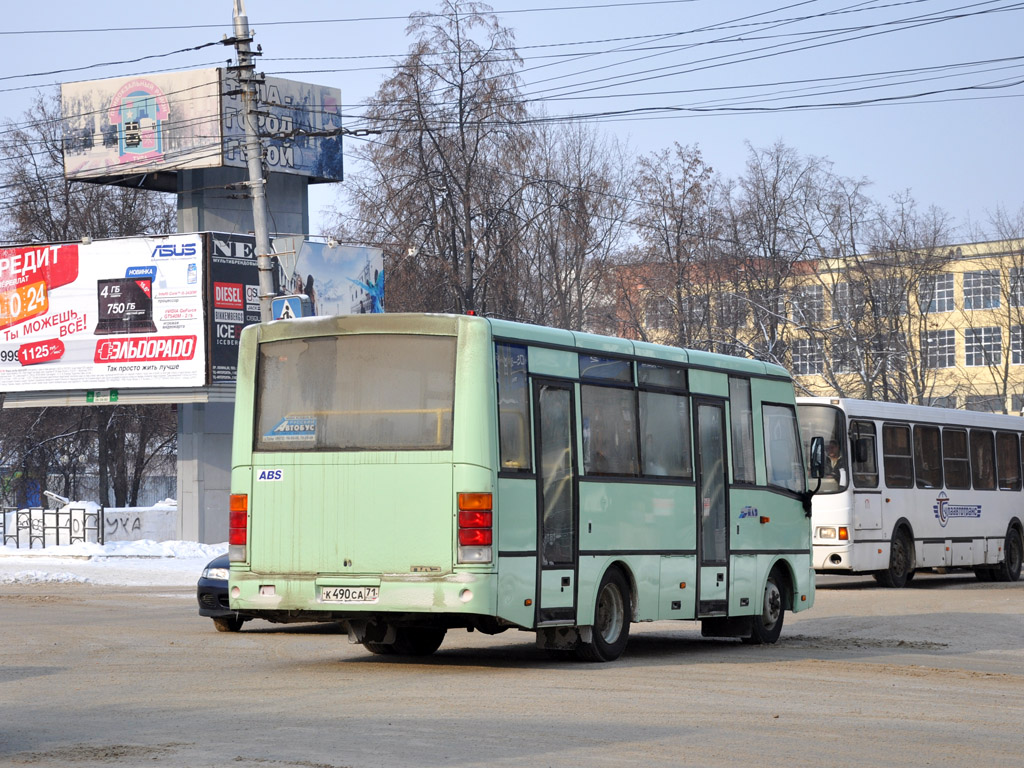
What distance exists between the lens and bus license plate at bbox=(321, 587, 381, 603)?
474 inches

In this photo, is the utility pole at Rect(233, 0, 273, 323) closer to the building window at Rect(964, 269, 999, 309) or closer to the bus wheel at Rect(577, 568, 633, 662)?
the bus wheel at Rect(577, 568, 633, 662)

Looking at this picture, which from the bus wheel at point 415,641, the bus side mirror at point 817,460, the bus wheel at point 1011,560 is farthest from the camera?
the bus wheel at point 1011,560

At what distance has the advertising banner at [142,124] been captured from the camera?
4466 centimetres

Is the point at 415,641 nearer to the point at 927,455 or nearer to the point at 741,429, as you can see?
the point at 741,429

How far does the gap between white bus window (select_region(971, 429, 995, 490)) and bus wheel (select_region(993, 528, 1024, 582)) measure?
4.06ft

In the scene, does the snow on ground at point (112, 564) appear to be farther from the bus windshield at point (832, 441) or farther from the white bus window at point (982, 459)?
the white bus window at point (982, 459)

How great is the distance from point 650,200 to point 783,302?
19.4ft

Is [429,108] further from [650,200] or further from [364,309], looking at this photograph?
[650,200]

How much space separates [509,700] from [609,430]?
12.4 ft

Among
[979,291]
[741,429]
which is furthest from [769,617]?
[979,291]

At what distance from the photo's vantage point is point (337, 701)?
1027cm

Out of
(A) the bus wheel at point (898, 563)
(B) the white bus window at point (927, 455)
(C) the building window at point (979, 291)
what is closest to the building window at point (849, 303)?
(C) the building window at point (979, 291)

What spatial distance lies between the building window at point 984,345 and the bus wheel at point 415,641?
7025cm

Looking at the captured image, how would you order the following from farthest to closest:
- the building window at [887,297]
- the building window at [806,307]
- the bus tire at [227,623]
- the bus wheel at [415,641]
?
the building window at [887,297] < the building window at [806,307] < the bus tire at [227,623] < the bus wheel at [415,641]
